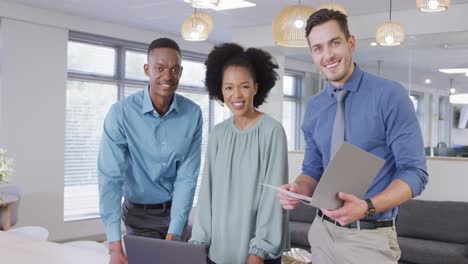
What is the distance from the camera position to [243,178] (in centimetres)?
212

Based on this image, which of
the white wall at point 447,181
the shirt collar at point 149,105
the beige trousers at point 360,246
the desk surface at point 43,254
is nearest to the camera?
the beige trousers at point 360,246

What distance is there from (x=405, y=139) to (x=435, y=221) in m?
3.82

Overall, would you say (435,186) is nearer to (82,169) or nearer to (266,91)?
(266,91)

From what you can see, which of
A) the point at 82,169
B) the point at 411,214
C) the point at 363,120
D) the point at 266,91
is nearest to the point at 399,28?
the point at 411,214

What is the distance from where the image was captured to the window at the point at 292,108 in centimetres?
923

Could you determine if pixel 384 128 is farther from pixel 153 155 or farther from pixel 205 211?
pixel 153 155

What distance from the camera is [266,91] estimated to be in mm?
2342

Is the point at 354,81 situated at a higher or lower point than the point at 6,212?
higher

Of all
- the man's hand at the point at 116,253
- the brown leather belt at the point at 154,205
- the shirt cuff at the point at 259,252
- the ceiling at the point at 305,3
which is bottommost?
the man's hand at the point at 116,253

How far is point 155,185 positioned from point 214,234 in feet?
1.71

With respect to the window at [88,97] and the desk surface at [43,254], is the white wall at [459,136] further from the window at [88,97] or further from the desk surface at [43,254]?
the desk surface at [43,254]

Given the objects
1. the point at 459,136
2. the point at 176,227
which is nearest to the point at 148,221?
the point at 176,227

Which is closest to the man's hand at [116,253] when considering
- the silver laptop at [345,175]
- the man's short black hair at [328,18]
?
the silver laptop at [345,175]

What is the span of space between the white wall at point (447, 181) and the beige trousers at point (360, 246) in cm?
416
